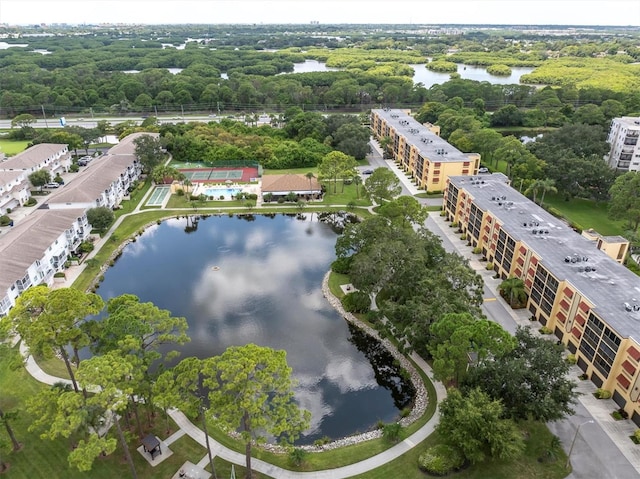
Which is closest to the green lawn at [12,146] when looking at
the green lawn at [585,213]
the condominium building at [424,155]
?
the condominium building at [424,155]

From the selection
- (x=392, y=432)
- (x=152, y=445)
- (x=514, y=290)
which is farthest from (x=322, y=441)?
(x=514, y=290)

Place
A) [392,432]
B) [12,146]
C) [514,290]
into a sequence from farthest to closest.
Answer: [12,146], [514,290], [392,432]

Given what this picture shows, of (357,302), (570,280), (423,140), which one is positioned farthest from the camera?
(423,140)

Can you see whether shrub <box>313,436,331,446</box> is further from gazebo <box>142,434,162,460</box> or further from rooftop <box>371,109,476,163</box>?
rooftop <box>371,109,476,163</box>

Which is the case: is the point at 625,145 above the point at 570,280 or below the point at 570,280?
above

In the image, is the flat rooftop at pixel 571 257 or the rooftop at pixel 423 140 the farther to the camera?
the rooftop at pixel 423 140

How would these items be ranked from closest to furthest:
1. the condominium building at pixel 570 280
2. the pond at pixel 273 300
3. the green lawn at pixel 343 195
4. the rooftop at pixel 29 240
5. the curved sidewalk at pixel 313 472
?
the curved sidewalk at pixel 313 472 < the condominium building at pixel 570 280 < the pond at pixel 273 300 < the rooftop at pixel 29 240 < the green lawn at pixel 343 195

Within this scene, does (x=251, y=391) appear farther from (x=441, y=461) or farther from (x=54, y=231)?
(x=54, y=231)

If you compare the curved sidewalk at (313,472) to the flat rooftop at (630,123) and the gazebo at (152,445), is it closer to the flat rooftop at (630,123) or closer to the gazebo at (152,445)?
the gazebo at (152,445)

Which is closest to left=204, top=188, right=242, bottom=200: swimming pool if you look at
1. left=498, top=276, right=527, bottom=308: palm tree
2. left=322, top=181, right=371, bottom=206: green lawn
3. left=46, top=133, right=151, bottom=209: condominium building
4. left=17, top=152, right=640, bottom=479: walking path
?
left=46, top=133, right=151, bottom=209: condominium building
